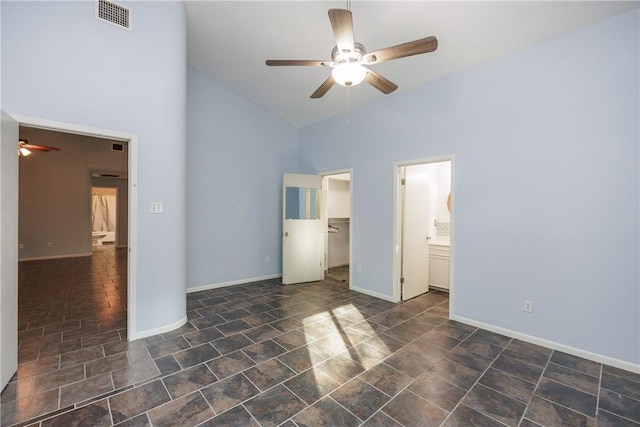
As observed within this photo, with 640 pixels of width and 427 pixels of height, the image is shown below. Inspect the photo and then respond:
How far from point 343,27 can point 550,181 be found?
8.28ft

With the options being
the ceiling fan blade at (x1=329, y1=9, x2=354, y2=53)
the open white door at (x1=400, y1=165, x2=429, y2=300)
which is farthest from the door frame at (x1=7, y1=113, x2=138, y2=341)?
the open white door at (x1=400, y1=165, x2=429, y2=300)

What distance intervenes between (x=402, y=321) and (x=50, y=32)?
457cm

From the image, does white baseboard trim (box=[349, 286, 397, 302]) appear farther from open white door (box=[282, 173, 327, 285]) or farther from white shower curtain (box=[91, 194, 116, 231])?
white shower curtain (box=[91, 194, 116, 231])

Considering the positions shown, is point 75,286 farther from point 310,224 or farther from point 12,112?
point 310,224

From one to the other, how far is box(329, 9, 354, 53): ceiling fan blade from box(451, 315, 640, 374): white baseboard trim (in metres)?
3.26

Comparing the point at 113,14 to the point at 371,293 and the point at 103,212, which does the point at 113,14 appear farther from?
the point at 103,212

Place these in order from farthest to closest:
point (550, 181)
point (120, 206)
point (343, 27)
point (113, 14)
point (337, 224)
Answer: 1. point (120, 206)
2. point (337, 224)
3. point (550, 181)
4. point (113, 14)
5. point (343, 27)

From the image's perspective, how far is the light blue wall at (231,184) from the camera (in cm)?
448

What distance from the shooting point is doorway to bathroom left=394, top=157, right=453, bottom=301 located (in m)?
4.11

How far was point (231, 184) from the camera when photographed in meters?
4.89

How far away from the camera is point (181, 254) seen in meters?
3.18

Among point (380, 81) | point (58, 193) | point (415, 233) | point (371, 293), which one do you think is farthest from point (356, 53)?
point (58, 193)

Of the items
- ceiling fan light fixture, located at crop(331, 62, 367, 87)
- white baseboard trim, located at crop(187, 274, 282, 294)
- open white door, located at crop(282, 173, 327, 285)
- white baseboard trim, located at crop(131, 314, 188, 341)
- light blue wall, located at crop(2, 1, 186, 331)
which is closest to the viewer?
ceiling fan light fixture, located at crop(331, 62, 367, 87)

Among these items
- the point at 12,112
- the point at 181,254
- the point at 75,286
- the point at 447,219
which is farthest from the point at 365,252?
the point at 75,286
